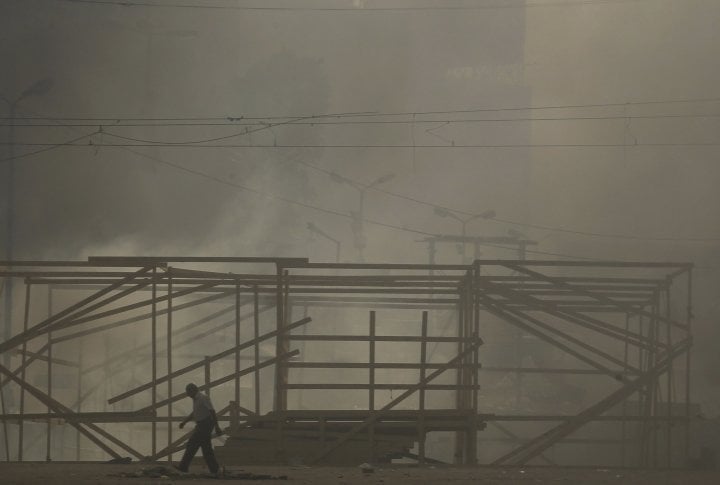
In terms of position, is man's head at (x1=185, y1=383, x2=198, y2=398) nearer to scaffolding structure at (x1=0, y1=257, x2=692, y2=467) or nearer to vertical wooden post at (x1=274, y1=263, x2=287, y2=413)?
scaffolding structure at (x1=0, y1=257, x2=692, y2=467)

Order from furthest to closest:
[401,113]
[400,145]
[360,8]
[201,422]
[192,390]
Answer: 1. [360,8]
2. [400,145]
3. [401,113]
4. [201,422]
5. [192,390]

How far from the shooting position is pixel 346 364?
16484mm

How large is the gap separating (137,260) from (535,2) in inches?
1363

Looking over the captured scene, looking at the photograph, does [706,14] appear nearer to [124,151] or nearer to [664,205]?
[664,205]

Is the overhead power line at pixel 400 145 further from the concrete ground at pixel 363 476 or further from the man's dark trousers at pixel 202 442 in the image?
the man's dark trousers at pixel 202 442

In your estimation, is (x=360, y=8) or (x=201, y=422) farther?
(x=360, y=8)

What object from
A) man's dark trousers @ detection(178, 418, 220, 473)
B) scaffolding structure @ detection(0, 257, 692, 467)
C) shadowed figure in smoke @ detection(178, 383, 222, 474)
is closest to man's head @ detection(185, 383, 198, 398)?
shadowed figure in smoke @ detection(178, 383, 222, 474)

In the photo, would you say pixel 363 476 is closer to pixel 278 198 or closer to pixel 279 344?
pixel 279 344

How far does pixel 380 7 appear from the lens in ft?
166

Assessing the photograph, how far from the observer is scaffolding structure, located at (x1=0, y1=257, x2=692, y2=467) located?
1650 cm

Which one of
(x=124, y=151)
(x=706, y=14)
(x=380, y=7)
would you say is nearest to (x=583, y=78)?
(x=706, y=14)

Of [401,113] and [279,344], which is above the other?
[401,113]

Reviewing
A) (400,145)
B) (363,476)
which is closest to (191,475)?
(363,476)

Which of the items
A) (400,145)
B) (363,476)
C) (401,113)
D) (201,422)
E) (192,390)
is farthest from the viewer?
(400,145)
